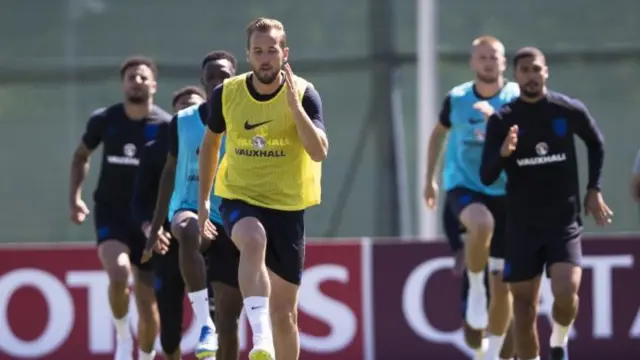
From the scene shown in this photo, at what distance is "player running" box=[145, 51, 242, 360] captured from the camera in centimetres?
1079

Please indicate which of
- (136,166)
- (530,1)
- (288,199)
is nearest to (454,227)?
(136,166)

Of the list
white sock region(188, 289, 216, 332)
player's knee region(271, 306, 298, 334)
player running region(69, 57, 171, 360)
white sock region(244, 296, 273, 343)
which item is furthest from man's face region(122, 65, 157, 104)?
white sock region(244, 296, 273, 343)

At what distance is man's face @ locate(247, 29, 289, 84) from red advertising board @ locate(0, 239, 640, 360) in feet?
18.4

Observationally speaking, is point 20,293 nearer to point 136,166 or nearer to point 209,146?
point 136,166

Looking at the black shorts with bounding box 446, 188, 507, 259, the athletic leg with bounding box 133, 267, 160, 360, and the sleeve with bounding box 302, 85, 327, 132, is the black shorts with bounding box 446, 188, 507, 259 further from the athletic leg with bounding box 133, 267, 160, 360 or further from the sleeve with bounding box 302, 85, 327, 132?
the sleeve with bounding box 302, 85, 327, 132

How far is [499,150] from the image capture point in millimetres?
11078

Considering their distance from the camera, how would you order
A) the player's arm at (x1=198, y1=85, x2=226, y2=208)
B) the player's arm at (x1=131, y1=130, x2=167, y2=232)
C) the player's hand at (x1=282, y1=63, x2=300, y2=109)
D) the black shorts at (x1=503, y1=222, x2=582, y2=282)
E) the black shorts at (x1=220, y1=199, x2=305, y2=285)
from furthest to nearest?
the player's arm at (x1=131, y1=130, x2=167, y2=232) < the black shorts at (x1=503, y1=222, x2=582, y2=282) < the player's arm at (x1=198, y1=85, x2=226, y2=208) < the black shorts at (x1=220, y1=199, x2=305, y2=285) < the player's hand at (x1=282, y1=63, x2=300, y2=109)

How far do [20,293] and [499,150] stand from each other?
555 centimetres

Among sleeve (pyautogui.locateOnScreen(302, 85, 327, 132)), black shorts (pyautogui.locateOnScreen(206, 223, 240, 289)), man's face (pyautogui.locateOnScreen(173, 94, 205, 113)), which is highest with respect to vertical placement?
man's face (pyautogui.locateOnScreen(173, 94, 205, 113))

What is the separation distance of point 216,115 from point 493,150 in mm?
2277

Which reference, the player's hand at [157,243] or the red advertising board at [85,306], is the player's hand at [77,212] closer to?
the player's hand at [157,243]

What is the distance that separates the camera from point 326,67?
18578 mm

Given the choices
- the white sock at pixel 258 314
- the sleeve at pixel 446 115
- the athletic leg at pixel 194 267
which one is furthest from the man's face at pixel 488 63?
the white sock at pixel 258 314

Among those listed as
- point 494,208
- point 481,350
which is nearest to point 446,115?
point 494,208
